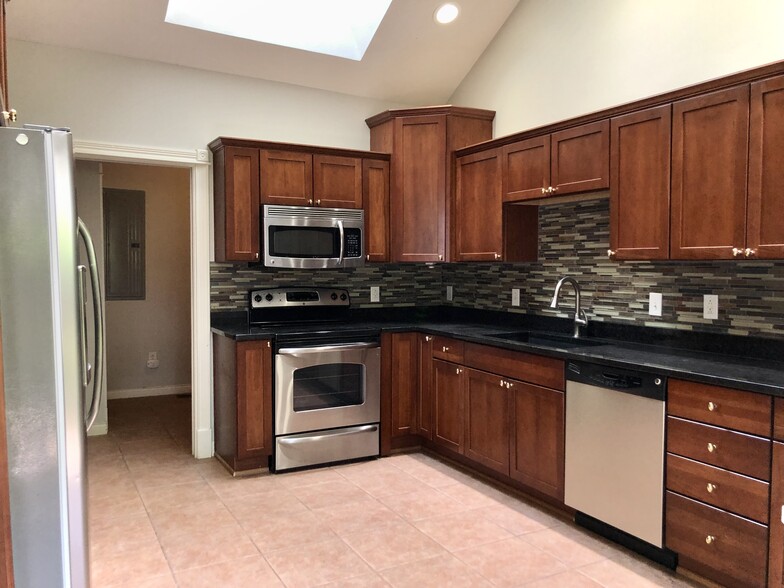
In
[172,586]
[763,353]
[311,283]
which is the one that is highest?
[311,283]

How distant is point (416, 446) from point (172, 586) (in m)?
2.09

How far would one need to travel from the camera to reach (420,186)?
4203mm

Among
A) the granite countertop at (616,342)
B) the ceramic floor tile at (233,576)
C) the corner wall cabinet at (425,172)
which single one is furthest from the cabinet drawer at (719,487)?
the corner wall cabinet at (425,172)

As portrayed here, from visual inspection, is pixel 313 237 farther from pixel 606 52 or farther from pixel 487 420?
pixel 606 52

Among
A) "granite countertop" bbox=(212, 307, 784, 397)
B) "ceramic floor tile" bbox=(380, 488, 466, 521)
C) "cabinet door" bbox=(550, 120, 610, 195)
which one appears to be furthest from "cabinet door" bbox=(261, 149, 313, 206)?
"ceramic floor tile" bbox=(380, 488, 466, 521)

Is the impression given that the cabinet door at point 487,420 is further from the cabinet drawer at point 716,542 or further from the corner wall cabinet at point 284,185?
the corner wall cabinet at point 284,185

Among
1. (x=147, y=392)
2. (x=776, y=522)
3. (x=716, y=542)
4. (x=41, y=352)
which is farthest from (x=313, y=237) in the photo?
(x=147, y=392)

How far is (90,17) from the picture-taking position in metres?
3.42

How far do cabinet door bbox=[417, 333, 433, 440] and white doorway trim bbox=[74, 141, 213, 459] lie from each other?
1.44 m

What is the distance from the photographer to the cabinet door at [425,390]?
4004mm

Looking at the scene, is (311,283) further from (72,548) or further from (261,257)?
(72,548)

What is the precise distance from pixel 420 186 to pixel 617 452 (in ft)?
7.43

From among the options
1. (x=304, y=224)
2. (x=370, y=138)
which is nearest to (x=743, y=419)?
(x=304, y=224)

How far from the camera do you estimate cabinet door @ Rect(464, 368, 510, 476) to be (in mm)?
3354
